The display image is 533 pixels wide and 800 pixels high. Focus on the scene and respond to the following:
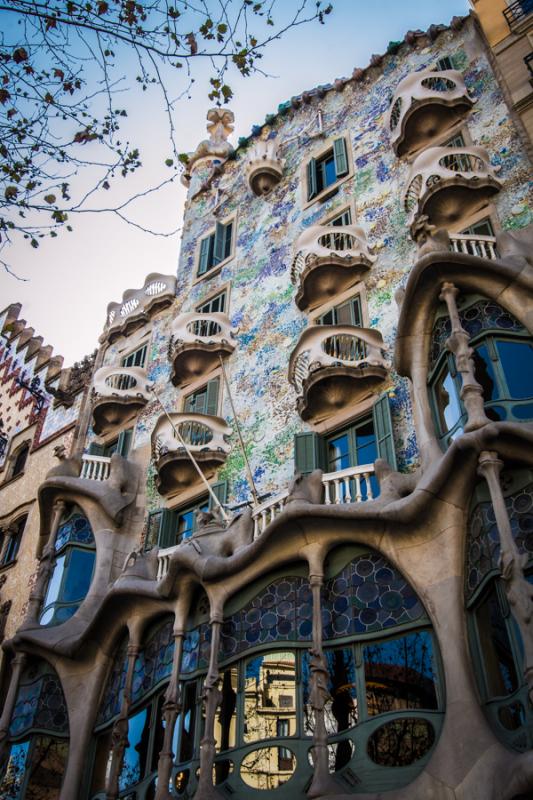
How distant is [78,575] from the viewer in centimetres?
1506

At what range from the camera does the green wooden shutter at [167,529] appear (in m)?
15.0

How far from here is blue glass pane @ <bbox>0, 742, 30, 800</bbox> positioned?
12.8 m

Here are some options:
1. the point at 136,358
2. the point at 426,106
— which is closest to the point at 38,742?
the point at 136,358

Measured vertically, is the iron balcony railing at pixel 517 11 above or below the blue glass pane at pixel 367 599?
above

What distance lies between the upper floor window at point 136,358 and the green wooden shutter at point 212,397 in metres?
3.62

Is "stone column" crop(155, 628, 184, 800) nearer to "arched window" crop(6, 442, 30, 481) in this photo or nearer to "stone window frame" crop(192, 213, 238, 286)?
"stone window frame" crop(192, 213, 238, 286)

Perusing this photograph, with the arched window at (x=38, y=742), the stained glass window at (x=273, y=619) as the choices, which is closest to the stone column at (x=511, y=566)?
the stained glass window at (x=273, y=619)

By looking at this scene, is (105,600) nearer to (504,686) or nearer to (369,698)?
(369,698)

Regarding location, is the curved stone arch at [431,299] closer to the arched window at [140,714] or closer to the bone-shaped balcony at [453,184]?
the bone-shaped balcony at [453,184]

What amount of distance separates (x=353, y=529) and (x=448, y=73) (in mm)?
10718

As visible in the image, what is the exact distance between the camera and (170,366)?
18.8 m

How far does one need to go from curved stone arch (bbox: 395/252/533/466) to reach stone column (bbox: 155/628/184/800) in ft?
15.0

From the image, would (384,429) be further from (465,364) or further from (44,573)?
(44,573)

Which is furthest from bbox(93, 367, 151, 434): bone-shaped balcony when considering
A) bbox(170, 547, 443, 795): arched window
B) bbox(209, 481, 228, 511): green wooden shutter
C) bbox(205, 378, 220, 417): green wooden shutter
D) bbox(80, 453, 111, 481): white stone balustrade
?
bbox(170, 547, 443, 795): arched window
